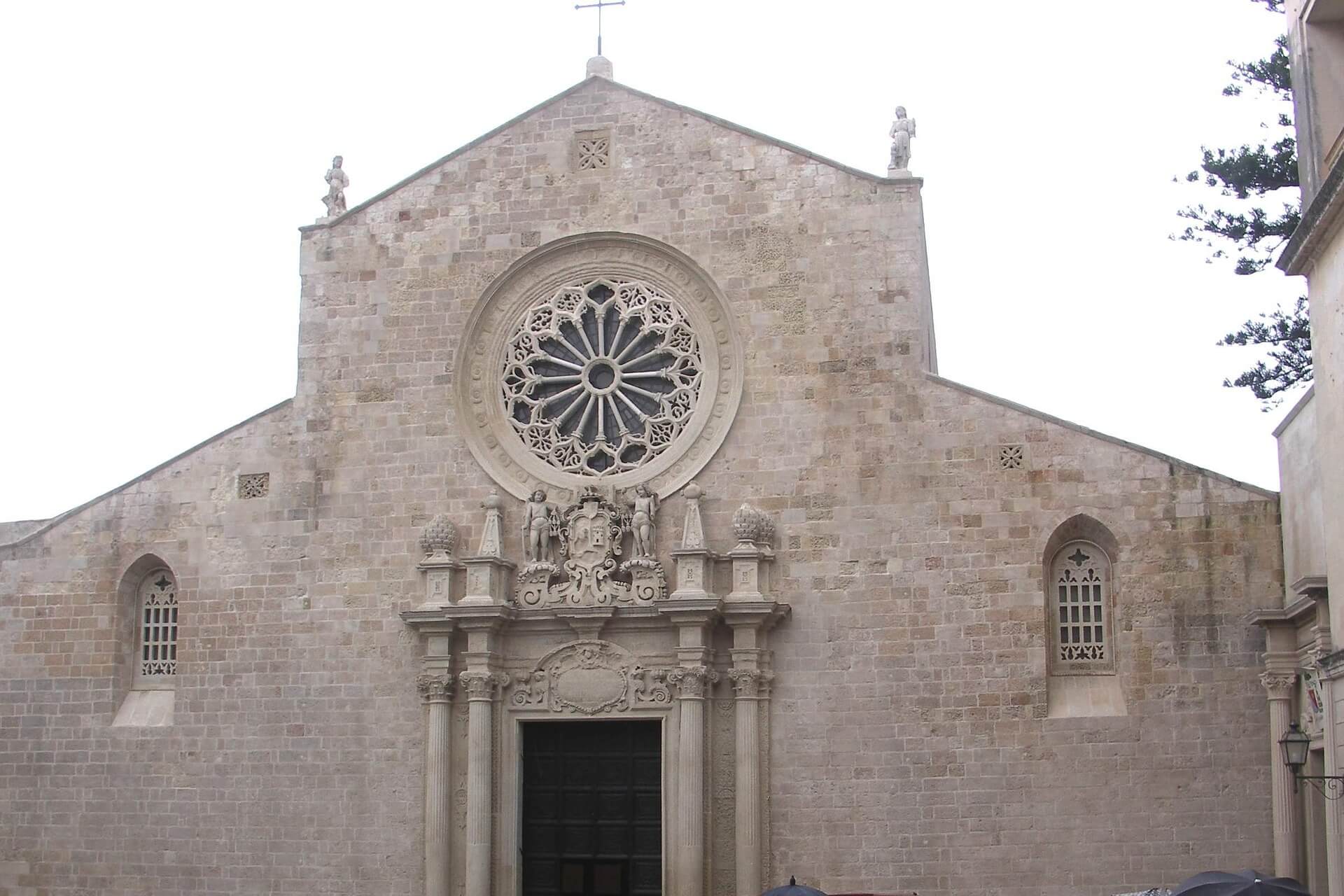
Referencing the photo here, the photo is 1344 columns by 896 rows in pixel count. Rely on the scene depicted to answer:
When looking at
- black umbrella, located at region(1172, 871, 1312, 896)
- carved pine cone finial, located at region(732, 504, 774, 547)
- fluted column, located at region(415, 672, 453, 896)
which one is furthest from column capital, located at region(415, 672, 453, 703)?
black umbrella, located at region(1172, 871, 1312, 896)

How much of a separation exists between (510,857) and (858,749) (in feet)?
13.0

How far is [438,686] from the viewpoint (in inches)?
739

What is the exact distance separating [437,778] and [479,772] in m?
0.49

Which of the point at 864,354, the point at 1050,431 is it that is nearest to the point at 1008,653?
the point at 1050,431

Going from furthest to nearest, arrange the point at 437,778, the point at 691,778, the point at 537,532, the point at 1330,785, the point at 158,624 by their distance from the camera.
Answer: the point at 158,624, the point at 537,532, the point at 437,778, the point at 691,778, the point at 1330,785

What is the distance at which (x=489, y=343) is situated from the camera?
65.8ft

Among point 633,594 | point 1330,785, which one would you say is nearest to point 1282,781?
point 1330,785

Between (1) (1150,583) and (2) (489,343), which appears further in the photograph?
(2) (489,343)

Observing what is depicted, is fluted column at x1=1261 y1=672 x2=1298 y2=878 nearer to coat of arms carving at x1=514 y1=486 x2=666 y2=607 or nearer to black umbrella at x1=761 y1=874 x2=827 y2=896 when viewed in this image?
black umbrella at x1=761 y1=874 x2=827 y2=896

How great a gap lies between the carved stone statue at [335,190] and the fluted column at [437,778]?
5.93 m

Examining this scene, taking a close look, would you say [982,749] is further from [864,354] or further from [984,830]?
[864,354]

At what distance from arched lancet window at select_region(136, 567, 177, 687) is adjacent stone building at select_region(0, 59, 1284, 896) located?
6cm

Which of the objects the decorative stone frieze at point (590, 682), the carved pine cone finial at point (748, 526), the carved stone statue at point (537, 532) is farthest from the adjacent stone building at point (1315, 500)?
the carved stone statue at point (537, 532)

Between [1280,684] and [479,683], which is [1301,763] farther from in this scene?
[479,683]
